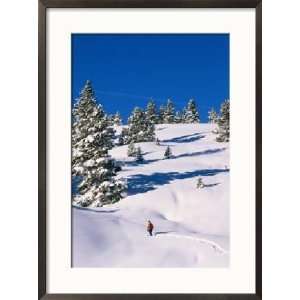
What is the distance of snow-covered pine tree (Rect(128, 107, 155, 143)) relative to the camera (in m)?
2.11

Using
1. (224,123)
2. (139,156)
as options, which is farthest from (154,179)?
(224,123)

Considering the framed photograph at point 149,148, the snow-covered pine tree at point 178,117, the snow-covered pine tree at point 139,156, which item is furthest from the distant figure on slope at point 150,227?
the snow-covered pine tree at point 178,117

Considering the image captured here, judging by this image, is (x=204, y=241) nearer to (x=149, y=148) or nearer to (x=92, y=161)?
(x=149, y=148)

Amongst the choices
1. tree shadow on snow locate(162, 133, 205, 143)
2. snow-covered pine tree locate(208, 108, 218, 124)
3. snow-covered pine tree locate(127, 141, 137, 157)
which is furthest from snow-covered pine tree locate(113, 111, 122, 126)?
snow-covered pine tree locate(208, 108, 218, 124)

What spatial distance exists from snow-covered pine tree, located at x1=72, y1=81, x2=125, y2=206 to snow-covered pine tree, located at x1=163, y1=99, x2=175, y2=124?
275 mm

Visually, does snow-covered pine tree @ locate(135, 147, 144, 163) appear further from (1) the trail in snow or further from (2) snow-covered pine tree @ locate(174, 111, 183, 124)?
(1) the trail in snow

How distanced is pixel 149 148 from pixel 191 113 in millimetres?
272

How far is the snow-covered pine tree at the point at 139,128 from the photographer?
2.11 metres
